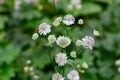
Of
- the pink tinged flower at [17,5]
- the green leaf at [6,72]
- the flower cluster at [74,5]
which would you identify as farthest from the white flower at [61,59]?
the pink tinged flower at [17,5]

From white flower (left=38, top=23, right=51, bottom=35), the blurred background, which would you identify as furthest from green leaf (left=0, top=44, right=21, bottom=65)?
white flower (left=38, top=23, right=51, bottom=35)

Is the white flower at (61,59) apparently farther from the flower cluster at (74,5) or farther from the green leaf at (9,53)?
the flower cluster at (74,5)

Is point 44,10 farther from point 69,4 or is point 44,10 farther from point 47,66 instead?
point 47,66

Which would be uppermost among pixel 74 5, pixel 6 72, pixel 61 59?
pixel 61 59

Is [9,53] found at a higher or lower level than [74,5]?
lower

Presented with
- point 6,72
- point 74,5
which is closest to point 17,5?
point 74,5

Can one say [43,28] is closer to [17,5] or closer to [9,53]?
[9,53]

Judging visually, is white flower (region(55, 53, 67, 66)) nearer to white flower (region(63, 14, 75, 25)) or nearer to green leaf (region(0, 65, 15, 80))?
white flower (region(63, 14, 75, 25))

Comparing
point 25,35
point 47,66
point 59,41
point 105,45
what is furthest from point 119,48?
point 59,41
